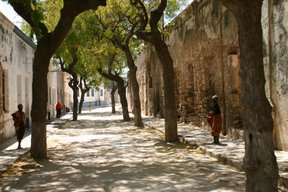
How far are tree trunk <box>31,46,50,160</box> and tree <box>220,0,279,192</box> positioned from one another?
649 centimetres

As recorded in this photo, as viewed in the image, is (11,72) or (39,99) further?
(11,72)

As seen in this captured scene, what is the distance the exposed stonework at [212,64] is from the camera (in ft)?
34.0

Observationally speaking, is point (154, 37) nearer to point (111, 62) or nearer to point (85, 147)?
point (85, 147)

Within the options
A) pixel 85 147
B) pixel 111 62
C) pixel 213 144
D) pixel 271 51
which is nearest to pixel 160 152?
pixel 213 144

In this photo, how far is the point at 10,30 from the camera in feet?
57.6

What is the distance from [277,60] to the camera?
10312 mm

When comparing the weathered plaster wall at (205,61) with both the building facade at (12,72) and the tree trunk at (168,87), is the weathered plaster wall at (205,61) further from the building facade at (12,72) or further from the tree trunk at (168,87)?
the building facade at (12,72)

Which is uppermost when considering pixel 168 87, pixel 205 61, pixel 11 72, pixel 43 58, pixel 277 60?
pixel 205 61

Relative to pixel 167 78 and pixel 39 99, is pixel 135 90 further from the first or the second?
pixel 39 99

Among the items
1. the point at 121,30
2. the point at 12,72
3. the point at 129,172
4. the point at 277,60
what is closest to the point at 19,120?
the point at 129,172

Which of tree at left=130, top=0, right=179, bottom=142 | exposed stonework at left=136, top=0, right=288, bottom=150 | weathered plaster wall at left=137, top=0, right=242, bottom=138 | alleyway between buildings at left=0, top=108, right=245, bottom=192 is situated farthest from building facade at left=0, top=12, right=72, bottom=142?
exposed stonework at left=136, top=0, right=288, bottom=150

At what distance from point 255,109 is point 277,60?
543 centimetres

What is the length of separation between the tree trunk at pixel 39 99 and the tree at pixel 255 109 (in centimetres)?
649

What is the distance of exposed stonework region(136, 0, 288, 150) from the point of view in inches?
408
